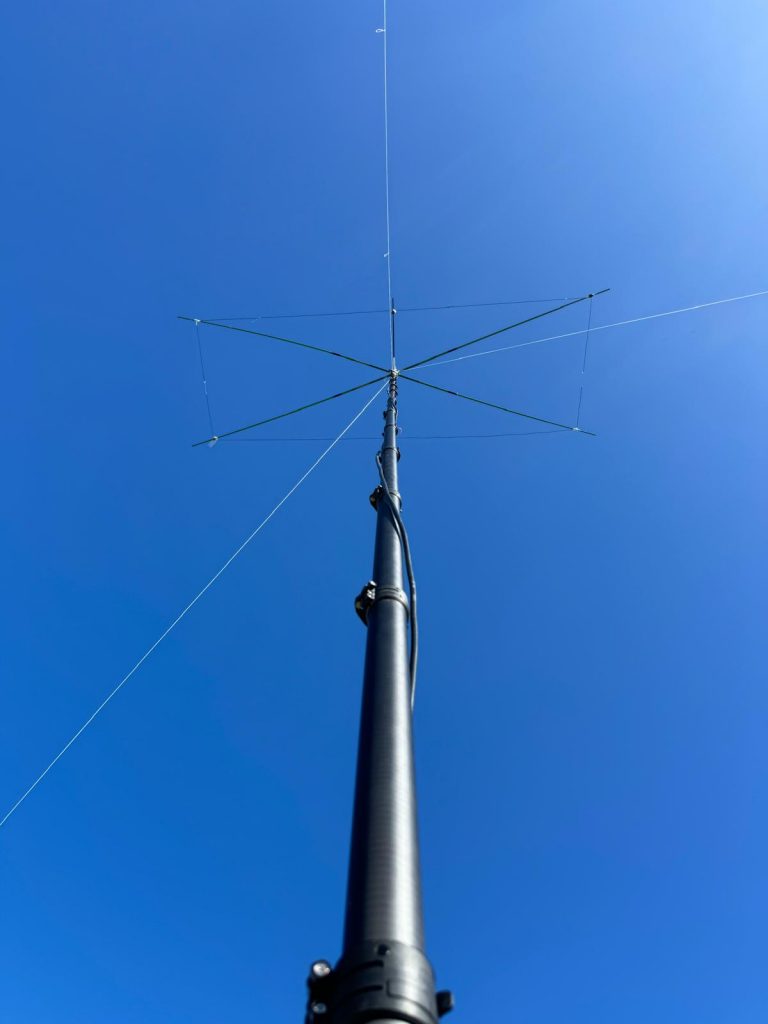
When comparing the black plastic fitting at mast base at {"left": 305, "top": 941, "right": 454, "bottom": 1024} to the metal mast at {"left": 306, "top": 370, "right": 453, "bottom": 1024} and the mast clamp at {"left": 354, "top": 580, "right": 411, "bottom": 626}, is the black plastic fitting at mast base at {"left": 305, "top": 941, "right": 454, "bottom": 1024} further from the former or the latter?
the mast clamp at {"left": 354, "top": 580, "right": 411, "bottom": 626}

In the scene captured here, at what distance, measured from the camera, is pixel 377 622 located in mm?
2820

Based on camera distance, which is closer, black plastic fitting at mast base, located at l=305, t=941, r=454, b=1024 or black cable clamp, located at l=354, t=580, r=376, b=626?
black plastic fitting at mast base, located at l=305, t=941, r=454, b=1024

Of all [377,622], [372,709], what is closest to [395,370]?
[377,622]

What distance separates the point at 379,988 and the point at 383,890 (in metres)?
0.22

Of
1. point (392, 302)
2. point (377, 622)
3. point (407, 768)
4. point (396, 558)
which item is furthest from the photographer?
point (392, 302)

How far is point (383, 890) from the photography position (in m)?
1.72

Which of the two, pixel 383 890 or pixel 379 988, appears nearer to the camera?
pixel 379 988

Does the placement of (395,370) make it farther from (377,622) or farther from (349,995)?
(349,995)

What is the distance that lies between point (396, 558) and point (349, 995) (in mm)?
1964

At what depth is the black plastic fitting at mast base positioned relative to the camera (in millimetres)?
1547

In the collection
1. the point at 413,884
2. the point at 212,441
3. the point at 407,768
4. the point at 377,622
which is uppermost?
the point at 212,441

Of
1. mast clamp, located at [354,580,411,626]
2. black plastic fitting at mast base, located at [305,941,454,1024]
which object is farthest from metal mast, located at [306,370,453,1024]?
mast clamp, located at [354,580,411,626]

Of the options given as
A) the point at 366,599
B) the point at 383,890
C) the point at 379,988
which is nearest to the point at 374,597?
the point at 366,599

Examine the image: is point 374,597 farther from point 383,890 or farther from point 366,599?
point 383,890
